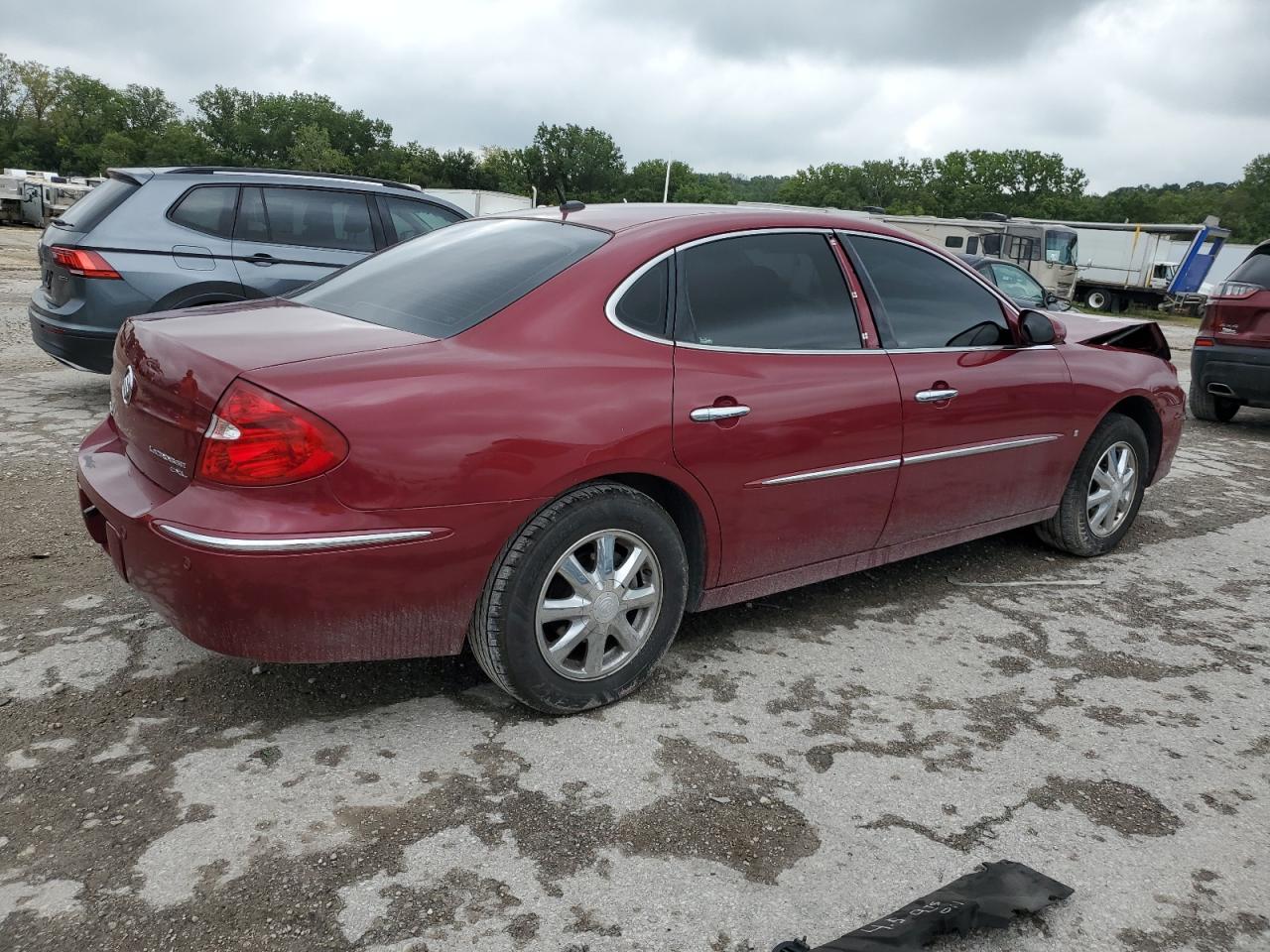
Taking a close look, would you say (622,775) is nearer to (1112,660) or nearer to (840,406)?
(840,406)

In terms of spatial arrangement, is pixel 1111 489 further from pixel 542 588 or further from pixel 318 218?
pixel 318 218

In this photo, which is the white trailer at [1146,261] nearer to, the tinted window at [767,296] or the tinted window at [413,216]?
the tinted window at [413,216]

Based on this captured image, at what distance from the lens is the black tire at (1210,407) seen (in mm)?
9234

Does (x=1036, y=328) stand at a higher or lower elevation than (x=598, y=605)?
higher

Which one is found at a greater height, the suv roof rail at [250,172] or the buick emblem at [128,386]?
the suv roof rail at [250,172]

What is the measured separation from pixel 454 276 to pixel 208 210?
4259 mm

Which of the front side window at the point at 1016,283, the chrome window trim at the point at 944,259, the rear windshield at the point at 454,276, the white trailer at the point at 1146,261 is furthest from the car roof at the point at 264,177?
the white trailer at the point at 1146,261

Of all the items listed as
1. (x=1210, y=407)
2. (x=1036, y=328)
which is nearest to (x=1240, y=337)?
(x=1210, y=407)

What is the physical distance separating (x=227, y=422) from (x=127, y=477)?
608 mm

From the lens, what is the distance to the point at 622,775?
9.12ft

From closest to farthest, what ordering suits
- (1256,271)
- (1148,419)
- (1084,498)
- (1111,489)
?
(1084,498), (1111,489), (1148,419), (1256,271)

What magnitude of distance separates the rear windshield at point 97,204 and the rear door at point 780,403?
16.1 feet

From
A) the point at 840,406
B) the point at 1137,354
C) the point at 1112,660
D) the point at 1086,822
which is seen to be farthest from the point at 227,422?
the point at 1137,354

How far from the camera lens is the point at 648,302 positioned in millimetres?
3201
